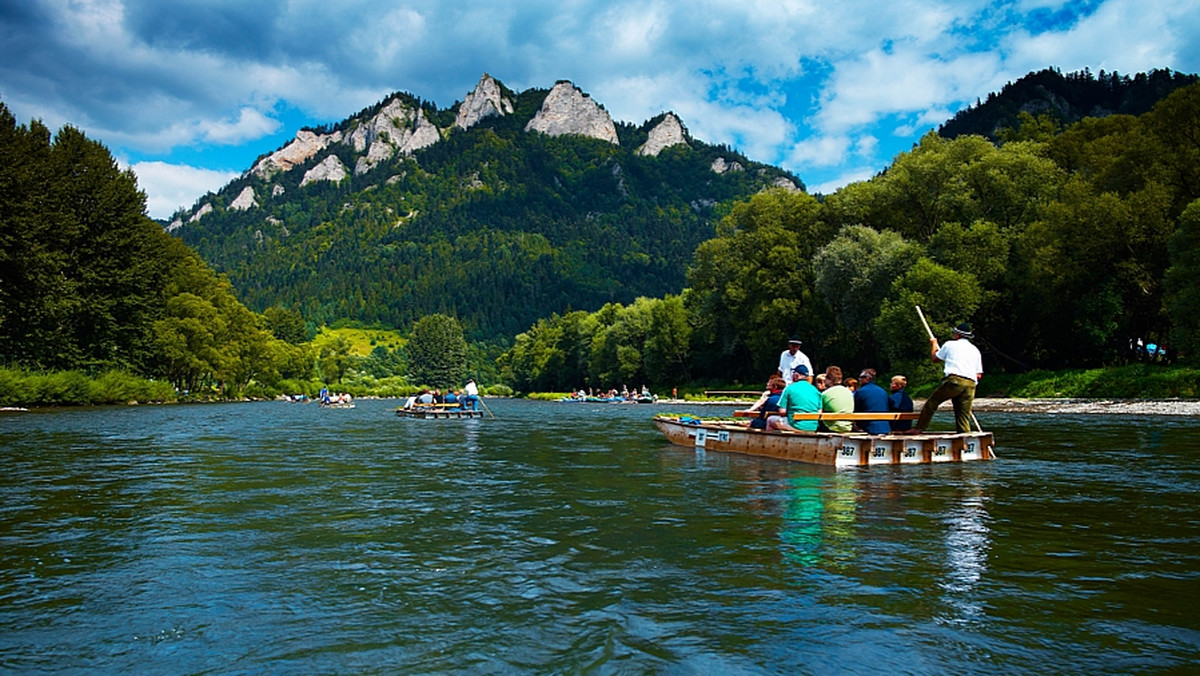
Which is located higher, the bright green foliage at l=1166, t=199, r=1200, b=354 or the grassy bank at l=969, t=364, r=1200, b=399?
the bright green foliage at l=1166, t=199, r=1200, b=354

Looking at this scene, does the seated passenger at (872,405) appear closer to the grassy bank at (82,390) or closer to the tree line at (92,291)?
the tree line at (92,291)

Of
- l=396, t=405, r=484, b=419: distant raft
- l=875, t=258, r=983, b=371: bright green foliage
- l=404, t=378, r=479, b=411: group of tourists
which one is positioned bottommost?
l=396, t=405, r=484, b=419: distant raft

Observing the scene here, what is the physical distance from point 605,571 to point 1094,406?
41.2 metres

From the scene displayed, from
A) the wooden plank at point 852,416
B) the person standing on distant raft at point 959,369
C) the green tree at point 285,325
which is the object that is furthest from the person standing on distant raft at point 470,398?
the green tree at point 285,325

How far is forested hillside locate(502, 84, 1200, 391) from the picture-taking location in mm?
43594

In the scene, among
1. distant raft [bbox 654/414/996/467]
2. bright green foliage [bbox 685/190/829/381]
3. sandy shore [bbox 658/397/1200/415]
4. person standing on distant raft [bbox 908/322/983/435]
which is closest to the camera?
distant raft [bbox 654/414/996/467]

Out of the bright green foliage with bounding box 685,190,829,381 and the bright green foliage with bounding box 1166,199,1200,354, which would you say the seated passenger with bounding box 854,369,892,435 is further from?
the bright green foliage with bounding box 685,190,829,381

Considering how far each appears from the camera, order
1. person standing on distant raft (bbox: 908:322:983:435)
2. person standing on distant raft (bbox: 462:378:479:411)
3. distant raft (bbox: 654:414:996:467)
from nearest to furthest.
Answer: distant raft (bbox: 654:414:996:467)
person standing on distant raft (bbox: 908:322:983:435)
person standing on distant raft (bbox: 462:378:479:411)

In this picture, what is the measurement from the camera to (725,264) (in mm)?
77000

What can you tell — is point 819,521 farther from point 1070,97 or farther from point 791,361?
point 1070,97

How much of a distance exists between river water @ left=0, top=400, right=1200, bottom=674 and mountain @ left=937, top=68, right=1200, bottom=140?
18761 centimetres

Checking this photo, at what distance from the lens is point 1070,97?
193 metres

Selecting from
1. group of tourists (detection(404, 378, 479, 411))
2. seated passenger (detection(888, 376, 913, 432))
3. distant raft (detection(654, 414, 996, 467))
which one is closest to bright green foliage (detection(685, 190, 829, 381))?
group of tourists (detection(404, 378, 479, 411))

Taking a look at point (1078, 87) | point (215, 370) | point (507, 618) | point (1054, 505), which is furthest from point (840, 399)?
point (1078, 87)
